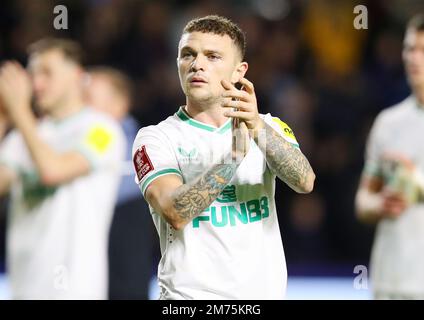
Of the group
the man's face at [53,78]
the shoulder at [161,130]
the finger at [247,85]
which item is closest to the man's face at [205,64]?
the shoulder at [161,130]

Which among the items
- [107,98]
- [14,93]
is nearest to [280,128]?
[14,93]

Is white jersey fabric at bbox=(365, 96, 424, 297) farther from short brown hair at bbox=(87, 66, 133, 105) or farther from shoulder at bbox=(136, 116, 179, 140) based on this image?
shoulder at bbox=(136, 116, 179, 140)

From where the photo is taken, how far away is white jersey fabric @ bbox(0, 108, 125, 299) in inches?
228

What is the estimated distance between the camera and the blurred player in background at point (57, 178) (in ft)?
18.9

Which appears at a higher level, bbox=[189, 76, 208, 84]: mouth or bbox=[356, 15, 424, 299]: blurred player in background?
bbox=[189, 76, 208, 84]: mouth

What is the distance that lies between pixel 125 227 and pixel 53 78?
126 cm

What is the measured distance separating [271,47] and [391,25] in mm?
1241

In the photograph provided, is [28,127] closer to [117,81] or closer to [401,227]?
[117,81]

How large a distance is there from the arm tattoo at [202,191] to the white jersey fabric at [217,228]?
0.10 m

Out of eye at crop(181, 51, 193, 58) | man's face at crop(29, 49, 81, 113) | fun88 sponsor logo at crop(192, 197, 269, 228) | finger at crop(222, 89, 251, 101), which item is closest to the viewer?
finger at crop(222, 89, 251, 101)

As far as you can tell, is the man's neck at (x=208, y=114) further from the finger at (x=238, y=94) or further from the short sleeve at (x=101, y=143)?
the short sleeve at (x=101, y=143)

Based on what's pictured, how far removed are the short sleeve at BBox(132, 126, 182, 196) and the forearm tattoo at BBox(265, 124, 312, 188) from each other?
0.36m

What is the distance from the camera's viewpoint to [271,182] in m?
3.65

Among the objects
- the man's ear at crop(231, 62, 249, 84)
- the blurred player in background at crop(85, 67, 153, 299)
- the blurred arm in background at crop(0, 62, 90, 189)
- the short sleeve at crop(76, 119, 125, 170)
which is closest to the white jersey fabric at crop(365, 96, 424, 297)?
the short sleeve at crop(76, 119, 125, 170)
